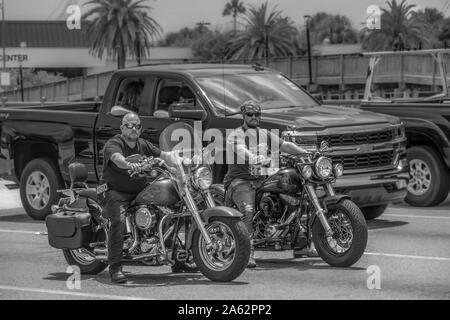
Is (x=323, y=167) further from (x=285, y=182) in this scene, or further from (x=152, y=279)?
(x=152, y=279)

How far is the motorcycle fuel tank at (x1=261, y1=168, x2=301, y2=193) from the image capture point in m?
11.3

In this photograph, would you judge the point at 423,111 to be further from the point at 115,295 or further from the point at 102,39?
the point at 102,39

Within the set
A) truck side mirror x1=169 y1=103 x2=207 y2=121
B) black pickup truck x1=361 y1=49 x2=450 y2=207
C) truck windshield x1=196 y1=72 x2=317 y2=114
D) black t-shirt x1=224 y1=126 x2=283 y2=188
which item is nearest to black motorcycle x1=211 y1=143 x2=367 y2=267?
black t-shirt x1=224 y1=126 x2=283 y2=188


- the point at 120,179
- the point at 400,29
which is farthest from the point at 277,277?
the point at 400,29

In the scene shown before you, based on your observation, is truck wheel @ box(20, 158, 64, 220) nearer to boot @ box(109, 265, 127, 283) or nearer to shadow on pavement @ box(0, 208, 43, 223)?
shadow on pavement @ box(0, 208, 43, 223)

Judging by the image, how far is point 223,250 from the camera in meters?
10.2

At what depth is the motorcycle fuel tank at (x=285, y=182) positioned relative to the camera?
445 inches

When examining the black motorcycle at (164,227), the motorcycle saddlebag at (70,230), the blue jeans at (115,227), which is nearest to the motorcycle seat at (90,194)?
the black motorcycle at (164,227)

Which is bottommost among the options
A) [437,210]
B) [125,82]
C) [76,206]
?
[437,210]

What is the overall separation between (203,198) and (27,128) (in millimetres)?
6322

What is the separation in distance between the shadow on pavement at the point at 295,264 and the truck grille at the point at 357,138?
1957 millimetres

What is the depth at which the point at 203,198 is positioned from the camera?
10578mm

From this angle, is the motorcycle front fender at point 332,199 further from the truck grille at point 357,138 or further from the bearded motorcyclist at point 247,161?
the truck grille at point 357,138
